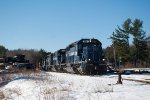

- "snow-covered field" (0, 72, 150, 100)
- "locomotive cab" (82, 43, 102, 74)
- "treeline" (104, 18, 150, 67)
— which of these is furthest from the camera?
"treeline" (104, 18, 150, 67)

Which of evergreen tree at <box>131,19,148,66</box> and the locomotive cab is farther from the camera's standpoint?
evergreen tree at <box>131,19,148,66</box>

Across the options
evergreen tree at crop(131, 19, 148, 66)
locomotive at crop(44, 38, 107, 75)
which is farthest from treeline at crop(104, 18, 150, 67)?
locomotive at crop(44, 38, 107, 75)

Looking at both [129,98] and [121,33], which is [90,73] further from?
[121,33]

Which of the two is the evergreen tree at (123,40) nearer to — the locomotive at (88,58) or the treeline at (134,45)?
the treeline at (134,45)

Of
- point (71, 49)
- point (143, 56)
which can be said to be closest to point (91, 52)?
point (71, 49)

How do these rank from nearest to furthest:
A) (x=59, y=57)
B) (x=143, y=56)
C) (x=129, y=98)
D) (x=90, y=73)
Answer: (x=129, y=98) → (x=90, y=73) → (x=59, y=57) → (x=143, y=56)

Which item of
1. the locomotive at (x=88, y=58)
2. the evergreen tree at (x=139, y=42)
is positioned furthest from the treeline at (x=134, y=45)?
the locomotive at (x=88, y=58)

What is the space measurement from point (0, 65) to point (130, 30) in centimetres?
3378

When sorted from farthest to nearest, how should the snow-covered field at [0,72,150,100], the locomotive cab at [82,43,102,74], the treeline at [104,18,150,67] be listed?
the treeline at [104,18,150,67] < the locomotive cab at [82,43,102,74] < the snow-covered field at [0,72,150,100]

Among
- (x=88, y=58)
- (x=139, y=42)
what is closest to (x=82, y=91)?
(x=88, y=58)

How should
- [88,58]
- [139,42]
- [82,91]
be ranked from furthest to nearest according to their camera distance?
[139,42], [88,58], [82,91]

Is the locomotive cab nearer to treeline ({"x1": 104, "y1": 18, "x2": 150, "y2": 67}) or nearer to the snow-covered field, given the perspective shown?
the snow-covered field

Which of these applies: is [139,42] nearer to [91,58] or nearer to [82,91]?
[91,58]

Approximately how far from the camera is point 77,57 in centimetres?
3425
